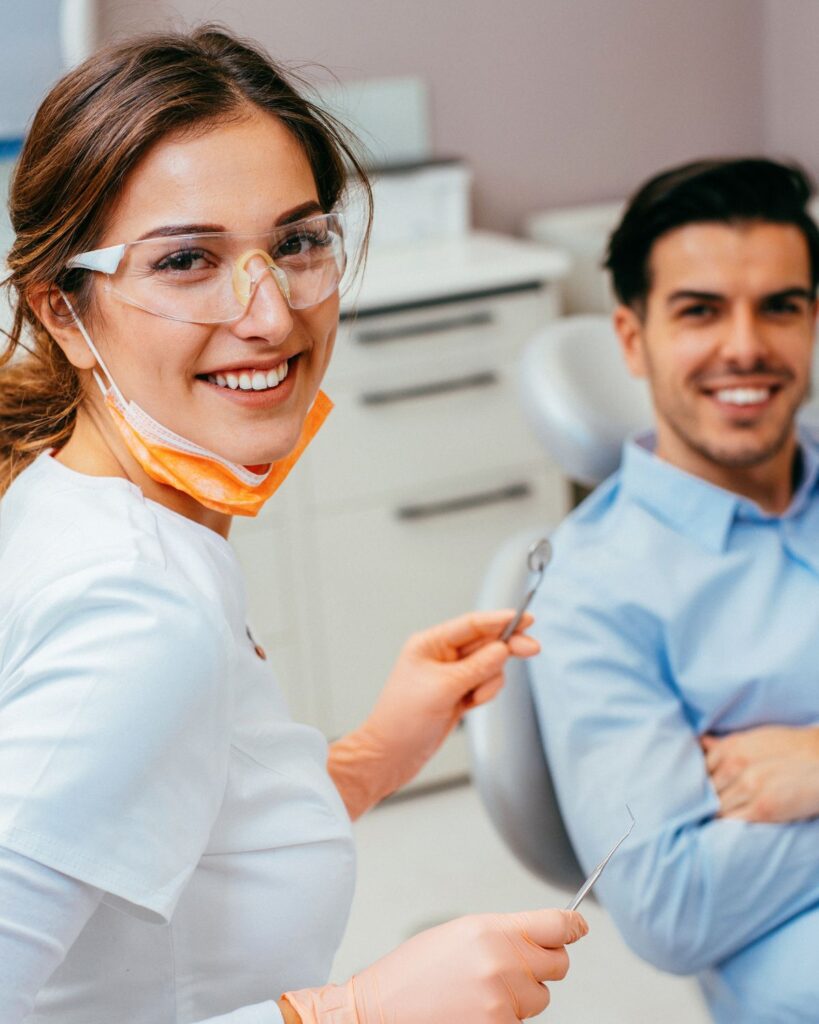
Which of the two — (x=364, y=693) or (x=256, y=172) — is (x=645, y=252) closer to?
(x=256, y=172)

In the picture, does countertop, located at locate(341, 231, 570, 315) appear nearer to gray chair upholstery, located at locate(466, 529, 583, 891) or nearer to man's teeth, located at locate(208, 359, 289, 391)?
gray chair upholstery, located at locate(466, 529, 583, 891)

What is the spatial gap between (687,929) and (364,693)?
1.43 metres

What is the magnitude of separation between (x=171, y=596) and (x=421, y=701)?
0.57m

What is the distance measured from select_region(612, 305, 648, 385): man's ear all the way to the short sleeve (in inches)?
38.9

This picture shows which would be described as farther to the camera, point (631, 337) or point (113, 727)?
point (631, 337)

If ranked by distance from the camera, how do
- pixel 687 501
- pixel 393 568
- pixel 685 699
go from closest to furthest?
1. pixel 685 699
2. pixel 687 501
3. pixel 393 568

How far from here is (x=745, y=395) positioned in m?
1.54

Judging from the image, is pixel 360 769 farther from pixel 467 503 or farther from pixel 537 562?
pixel 467 503

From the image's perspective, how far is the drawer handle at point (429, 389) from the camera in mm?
2533

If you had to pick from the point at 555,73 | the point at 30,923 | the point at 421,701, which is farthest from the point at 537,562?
the point at 555,73

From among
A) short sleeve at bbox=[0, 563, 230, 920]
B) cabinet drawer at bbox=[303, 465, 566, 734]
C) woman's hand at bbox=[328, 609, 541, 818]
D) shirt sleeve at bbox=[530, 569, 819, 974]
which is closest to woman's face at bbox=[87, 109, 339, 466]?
short sleeve at bbox=[0, 563, 230, 920]

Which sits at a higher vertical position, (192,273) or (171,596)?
(192,273)

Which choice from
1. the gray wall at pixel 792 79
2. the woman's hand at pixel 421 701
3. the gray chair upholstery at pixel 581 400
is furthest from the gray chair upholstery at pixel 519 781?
the gray wall at pixel 792 79

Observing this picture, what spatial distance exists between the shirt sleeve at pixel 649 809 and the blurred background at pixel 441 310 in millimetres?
728
